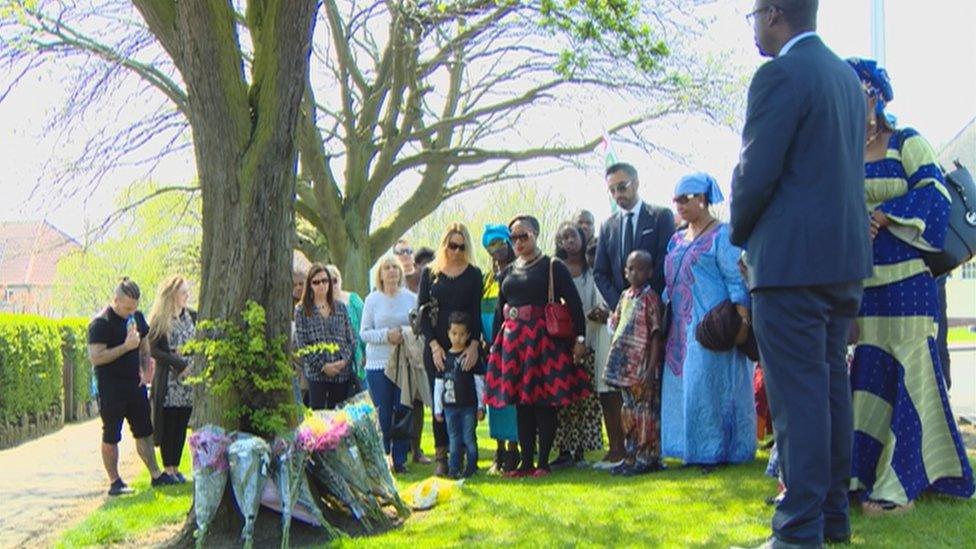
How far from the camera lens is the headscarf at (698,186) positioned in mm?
7477

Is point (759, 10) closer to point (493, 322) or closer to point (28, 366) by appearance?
point (493, 322)

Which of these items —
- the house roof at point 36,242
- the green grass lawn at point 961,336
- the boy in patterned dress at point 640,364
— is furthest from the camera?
the green grass lawn at point 961,336

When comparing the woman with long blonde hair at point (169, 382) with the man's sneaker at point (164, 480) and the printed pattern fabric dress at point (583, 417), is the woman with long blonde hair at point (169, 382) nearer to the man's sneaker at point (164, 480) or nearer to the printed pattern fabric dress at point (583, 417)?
the man's sneaker at point (164, 480)

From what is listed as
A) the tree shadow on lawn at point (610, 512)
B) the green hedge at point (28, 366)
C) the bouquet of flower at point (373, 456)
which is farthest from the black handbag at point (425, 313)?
the green hedge at point (28, 366)

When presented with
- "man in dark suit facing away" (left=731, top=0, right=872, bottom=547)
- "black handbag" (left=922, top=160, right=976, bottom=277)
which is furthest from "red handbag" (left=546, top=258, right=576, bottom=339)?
"man in dark suit facing away" (left=731, top=0, right=872, bottom=547)

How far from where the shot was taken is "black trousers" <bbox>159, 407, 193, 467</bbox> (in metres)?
10.4

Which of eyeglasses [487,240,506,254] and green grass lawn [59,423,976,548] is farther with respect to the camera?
eyeglasses [487,240,506,254]

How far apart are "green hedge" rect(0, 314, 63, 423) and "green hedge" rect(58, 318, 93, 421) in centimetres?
88

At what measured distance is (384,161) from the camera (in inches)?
839

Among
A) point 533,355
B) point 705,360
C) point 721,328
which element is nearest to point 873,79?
point 721,328

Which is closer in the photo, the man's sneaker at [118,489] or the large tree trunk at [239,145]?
the large tree trunk at [239,145]

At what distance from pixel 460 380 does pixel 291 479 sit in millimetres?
2417

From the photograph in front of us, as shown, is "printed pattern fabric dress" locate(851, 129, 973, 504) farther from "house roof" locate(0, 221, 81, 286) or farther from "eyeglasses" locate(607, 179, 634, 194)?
"house roof" locate(0, 221, 81, 286)

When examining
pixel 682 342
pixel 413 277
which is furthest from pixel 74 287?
pixel 682 342
